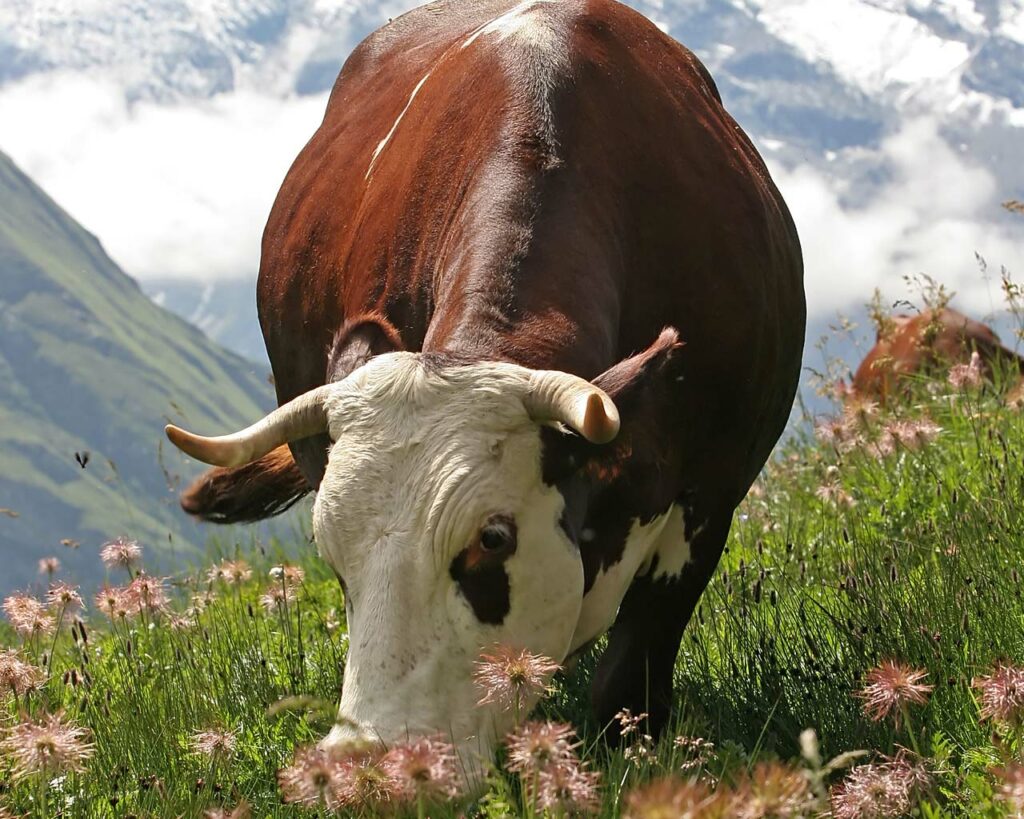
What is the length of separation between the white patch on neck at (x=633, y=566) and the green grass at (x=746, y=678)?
325 millimetres

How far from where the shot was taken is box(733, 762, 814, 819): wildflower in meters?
2.58

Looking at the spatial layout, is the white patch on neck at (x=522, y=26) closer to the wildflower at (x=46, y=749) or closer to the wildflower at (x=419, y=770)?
the wildflower at (x=46, y=749)

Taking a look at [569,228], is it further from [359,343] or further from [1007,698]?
[1007,698]

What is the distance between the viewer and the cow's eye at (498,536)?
4496 mm

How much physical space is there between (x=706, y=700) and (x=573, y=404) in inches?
83.6

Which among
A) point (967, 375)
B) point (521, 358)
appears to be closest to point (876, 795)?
point (521, 358)

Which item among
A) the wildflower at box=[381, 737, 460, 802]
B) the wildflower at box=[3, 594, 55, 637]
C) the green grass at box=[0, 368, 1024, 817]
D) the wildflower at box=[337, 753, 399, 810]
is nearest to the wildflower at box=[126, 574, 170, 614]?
the green grass at box=[0, 368, 1024, 817]

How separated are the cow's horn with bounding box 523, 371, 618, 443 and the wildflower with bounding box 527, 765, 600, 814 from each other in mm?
1380

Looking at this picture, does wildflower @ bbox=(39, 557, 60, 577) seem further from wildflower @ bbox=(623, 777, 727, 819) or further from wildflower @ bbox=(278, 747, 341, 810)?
wildflower @ bbox=(623, 777, 727, 819)

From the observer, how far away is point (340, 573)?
4.53 m

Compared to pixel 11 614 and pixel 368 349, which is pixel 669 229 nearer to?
pixel 368 349

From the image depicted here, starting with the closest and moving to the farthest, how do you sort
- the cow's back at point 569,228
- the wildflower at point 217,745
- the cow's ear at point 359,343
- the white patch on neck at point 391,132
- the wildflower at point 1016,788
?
the wildflower at point 1016,788 → the wildflower at point 217,745 → the cow's ear at point 359,343 → the cow's back at point 569,228 → the white patch on neck at point 391,132

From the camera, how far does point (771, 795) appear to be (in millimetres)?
2541

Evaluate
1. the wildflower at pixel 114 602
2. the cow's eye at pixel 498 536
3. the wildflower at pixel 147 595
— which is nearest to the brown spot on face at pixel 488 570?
the cow's eye at pixel 498 536
